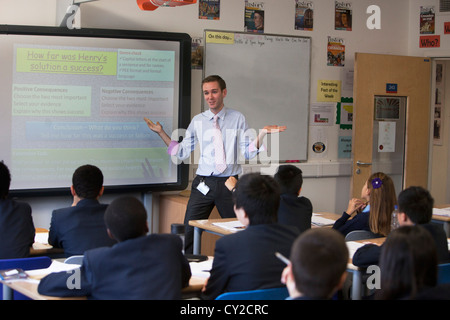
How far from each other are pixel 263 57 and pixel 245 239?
378 cm

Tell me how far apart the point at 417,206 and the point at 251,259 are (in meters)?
1.00

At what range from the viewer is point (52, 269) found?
2.83 metres

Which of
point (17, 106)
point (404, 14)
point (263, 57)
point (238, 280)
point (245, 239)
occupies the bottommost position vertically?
point (238, 280)

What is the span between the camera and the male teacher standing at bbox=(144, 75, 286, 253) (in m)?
4.71

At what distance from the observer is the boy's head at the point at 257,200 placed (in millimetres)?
2602

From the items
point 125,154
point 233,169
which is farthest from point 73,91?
point 233,169

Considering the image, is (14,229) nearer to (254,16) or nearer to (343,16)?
(254,16)

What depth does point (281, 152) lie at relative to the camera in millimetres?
6160

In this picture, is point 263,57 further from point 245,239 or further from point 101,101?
point 245,239

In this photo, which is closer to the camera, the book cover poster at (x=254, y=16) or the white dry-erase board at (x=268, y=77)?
the white dry-erase board at (x=268, y=77)

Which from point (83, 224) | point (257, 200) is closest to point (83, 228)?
point (83, 224)

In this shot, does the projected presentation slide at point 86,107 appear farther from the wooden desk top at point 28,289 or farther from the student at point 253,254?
the student at point 253,254

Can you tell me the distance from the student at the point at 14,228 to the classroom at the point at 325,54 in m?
1.95

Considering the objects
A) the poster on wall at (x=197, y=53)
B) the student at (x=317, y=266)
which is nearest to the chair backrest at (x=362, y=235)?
the student at (x=317, y=266)
